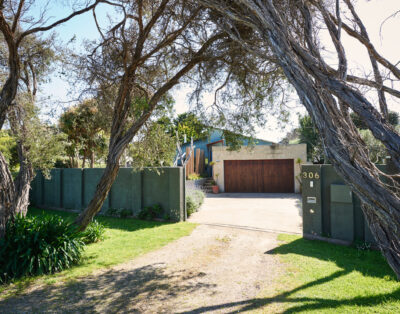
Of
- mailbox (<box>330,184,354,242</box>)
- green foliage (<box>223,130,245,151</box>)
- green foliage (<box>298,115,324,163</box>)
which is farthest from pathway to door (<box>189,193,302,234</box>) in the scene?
green foliage (<box>223,130,245,151</box>)

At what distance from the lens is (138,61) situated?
6250 mm

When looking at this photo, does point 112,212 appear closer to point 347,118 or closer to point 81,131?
point 81,131

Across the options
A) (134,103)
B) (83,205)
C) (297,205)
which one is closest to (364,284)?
(134,103)

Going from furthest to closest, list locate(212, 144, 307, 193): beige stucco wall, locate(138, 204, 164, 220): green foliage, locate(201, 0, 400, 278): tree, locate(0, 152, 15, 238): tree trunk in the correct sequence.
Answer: locate(212, 144, 307, 193): beige stucco wall
locate(138, 204, 164, 220): green foliage
locate(0, 152, 15, 238): tree trunk
locate(201, 0, 400, 278): tree

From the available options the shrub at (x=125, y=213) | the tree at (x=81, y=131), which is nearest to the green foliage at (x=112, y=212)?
the shrub at (x=125, y=213)

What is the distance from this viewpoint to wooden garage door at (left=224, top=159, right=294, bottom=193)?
1805 centimetres

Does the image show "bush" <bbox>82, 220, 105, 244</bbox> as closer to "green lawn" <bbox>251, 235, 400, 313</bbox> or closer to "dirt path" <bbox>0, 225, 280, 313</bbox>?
"dirt path" <bbox>0, 225, 280, 313</bbox>

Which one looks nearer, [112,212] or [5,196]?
[5,196]

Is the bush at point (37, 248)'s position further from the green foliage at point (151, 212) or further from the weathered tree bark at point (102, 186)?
the green foliage at point (151, 212)

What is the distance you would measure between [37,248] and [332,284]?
5.25m

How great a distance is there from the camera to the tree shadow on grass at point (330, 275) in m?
3.71

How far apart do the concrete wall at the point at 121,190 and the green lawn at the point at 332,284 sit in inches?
177

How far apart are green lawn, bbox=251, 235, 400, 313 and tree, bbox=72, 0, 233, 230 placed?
4.02 metres

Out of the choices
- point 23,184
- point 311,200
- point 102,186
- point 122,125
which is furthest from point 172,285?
point 23,184
